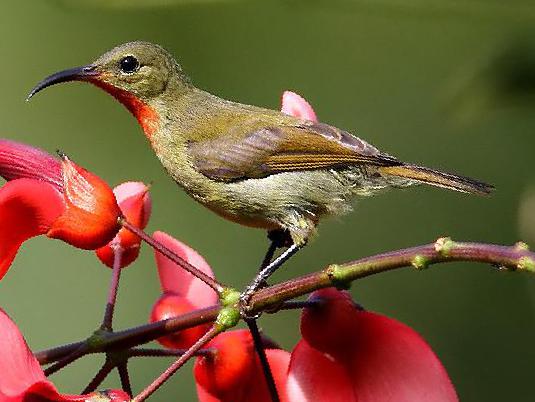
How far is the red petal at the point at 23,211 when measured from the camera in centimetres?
180

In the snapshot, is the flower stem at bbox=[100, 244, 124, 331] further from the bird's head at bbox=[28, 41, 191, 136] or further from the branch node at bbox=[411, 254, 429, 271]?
the branch node at bbox=[411, 254, 429, 271]

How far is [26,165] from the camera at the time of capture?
1938 mm

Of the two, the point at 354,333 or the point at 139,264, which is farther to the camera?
the point at 139,264

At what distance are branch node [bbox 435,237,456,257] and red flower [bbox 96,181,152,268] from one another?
0.73m

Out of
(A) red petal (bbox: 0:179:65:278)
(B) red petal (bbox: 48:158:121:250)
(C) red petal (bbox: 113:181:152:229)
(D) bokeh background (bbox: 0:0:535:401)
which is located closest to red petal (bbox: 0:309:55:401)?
(A) red petal (bbox: 0:179:65:278)

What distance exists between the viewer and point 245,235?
465 centimetres

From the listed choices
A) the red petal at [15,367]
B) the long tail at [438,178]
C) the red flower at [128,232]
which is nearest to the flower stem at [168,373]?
the red petal at [15,367]

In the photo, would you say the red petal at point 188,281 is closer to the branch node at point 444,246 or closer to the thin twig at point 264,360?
the thin twig at point 264,360

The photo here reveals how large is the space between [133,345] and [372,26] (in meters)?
3.07

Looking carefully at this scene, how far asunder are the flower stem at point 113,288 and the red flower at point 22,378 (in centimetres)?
19

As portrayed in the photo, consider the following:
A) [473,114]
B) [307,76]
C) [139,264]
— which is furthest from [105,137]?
[473,114]

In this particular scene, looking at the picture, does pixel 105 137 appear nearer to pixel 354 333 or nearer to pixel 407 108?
pixel 407 108

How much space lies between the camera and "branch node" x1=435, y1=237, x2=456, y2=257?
61.2 inches

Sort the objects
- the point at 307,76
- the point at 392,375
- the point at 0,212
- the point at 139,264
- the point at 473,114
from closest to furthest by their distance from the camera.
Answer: the point at 0,212 → the point at 392,375 → the point at 473,114 → the point at 139,264 → the point at 307,76
